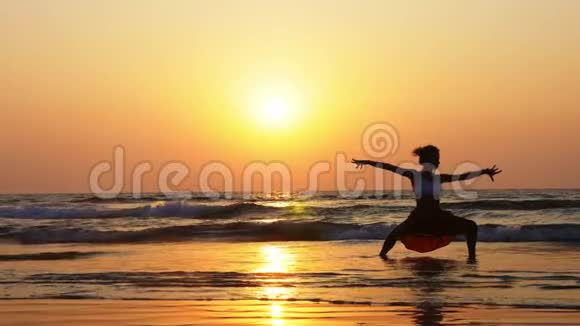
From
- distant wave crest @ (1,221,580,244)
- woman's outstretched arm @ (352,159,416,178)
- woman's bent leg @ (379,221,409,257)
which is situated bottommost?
distant wave crest @ (1,221,580,244)

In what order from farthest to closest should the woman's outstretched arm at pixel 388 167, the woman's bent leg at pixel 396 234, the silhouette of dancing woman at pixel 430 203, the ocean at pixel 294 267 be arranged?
the woman's bent leg at pixel 396 234 < the silhouette of dancing woman at pixel 430 203 < the woman's outstretched arm at pixel 388 167 < the ocean at pixel 294 267

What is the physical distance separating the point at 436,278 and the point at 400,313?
311cm

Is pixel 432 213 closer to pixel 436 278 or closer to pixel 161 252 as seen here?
pixel 436 278

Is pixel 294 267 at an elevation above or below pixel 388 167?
below

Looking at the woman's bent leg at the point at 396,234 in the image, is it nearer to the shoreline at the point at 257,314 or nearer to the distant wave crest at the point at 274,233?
the shoreline at the point at 257,314

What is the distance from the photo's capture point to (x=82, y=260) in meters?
16.0

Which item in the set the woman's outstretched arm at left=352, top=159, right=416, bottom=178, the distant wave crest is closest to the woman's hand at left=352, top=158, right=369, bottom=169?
the woman's outstretched arm at left=352, top=159, right=416, bottom=178

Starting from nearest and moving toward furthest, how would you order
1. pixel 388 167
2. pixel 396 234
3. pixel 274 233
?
pixel 388 167
pixel 396 234
pixel 274 233

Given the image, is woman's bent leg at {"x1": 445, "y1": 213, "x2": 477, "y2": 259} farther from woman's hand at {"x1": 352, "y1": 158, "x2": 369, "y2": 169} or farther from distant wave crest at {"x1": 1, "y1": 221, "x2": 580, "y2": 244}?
distant wave crest at {"x1": 1, "y1": 221, "x2": 580, "y2": 244}

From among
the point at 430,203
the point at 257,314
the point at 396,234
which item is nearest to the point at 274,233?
the point at 396,234

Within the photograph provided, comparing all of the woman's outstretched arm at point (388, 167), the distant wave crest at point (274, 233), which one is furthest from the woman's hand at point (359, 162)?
the distant wave crest at point (274, 233)

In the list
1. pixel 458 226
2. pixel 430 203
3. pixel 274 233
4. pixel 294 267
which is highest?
pixel 430 203

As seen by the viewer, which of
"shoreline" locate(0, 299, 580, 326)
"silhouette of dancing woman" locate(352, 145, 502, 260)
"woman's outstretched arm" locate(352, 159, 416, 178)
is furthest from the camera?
"silhouette of dancing woman" locate(352, 145, 502, 260)

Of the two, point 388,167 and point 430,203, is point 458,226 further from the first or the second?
point 388,167
